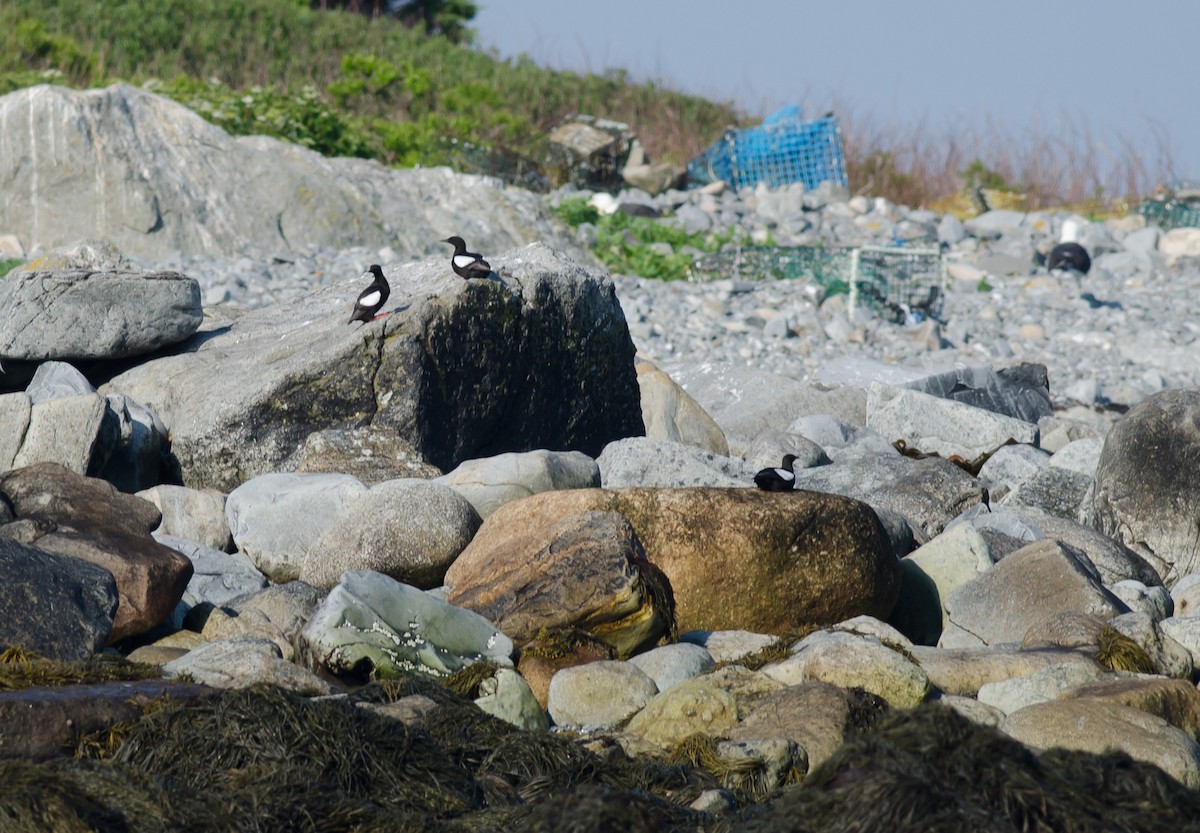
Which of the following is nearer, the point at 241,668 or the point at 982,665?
the point at 241,668

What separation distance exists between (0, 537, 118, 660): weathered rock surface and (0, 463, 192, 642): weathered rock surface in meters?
0.24

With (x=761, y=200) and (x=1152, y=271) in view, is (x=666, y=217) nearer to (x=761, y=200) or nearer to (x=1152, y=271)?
(x=761, y=200)

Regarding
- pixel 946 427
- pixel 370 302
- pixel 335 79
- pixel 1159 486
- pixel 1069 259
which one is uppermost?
pixel 370 302

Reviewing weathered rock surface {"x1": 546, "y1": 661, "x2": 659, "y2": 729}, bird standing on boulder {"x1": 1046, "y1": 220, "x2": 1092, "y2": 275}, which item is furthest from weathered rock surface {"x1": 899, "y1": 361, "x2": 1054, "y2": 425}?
bird standing on boulder {"x1": 1046, "y1": 220, "x2": 1092, "y2": 275}

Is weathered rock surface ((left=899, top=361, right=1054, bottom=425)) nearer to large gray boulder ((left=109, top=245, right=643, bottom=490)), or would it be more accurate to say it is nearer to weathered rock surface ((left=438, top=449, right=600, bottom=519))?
large gray boulder ((left=109, top=245, right=643, bottom=490))

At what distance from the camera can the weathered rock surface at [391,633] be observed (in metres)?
5.97

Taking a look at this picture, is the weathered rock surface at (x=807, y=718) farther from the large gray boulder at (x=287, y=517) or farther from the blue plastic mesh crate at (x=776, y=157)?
the blue plastic mesh crate at (x=776, y=157)

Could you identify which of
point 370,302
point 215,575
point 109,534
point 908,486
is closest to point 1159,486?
point 908,486

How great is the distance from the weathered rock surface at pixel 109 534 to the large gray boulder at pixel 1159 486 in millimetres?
5367

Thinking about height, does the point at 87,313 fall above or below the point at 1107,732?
above

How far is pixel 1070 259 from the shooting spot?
808 inches

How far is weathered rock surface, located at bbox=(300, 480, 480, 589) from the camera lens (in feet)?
23.2

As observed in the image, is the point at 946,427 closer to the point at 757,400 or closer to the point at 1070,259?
the point at 757,400

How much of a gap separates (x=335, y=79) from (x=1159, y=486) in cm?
2013
